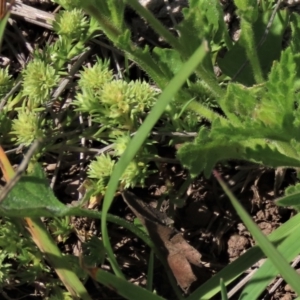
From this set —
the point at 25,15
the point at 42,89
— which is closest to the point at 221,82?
the point at 42,89

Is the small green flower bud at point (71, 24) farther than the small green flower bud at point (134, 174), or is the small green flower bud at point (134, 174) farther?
the small green flower bud at point (71, 24)

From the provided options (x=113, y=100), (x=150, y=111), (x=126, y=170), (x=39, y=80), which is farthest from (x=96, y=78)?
(x=150, y=111)

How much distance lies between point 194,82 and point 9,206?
0.90 metres

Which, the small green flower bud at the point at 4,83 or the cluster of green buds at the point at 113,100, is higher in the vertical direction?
the small green flower bud at the point at 4,83

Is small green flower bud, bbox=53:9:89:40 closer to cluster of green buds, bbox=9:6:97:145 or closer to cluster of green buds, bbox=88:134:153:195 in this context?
cluster of green buds, bbox=9:6:97:145

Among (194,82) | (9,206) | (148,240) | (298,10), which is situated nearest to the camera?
(9,206)

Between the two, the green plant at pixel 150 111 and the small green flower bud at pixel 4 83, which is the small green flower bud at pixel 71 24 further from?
the small green flower bud at pixel 4 83

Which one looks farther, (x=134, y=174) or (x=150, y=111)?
(x=134, y=174)

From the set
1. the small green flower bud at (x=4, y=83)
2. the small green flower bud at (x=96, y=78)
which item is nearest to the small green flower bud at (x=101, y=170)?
the small green flower bud at (x=96, y=78)

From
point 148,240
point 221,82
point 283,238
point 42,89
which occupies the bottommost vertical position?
point 283,238

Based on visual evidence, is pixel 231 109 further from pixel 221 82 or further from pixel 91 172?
pixel 91 172

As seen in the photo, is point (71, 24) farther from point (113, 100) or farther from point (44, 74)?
point (113, 100)

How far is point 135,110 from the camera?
2.10 meters

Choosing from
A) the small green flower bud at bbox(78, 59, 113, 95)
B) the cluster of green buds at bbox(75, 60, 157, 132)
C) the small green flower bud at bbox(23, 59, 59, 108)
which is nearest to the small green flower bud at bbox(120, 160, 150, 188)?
the cluster of green buds at bbox(75, 60, 157, 132)
